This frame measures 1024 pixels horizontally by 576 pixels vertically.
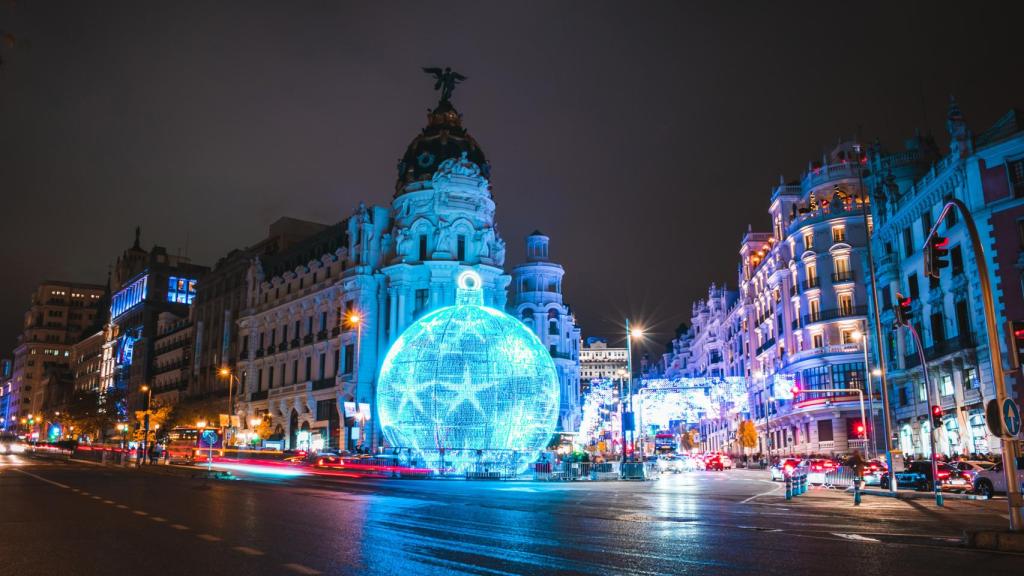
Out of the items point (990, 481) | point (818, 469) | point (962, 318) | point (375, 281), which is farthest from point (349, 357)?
point (990, 481)

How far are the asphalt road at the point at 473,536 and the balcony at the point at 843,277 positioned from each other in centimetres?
4077

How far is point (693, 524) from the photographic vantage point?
52.0ft

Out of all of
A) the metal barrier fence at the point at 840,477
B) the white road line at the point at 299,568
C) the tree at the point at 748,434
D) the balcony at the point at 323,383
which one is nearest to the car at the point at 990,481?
the metal barrier fence at the point at 840,477

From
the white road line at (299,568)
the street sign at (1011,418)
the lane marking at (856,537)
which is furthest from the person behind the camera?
the lane marking at (856,537)

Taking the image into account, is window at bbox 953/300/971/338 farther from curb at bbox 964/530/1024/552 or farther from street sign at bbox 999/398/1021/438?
curb at bbox 964/530/1024/552

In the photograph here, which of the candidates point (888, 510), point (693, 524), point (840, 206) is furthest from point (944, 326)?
point (693, 524)

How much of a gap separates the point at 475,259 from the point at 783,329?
94.0 feet

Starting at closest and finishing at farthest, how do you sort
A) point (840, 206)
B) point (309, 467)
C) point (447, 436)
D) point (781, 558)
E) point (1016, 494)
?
point (781, 558), point (1016, 494), point (447, 436), point (309, 467), point (840, 206)

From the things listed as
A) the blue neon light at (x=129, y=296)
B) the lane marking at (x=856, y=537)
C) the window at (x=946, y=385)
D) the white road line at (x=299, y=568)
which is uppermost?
the blue neon light at (x=129, y=296)

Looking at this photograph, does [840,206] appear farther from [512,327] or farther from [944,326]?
[512,327]

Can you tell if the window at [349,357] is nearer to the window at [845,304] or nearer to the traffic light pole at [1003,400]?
the window at [845,304]

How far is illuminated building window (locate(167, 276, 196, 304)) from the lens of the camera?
11919 cm

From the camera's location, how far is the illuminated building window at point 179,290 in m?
119

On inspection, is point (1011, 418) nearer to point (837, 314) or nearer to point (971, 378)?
point (971, 378)
